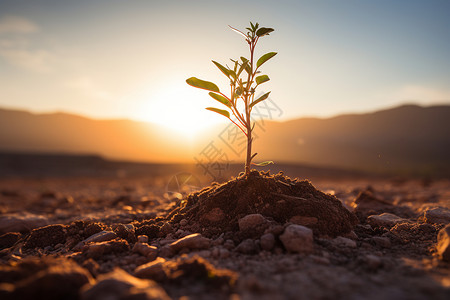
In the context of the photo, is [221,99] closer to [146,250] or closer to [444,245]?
[146,250]

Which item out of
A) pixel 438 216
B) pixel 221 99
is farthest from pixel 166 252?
pixel 438 216

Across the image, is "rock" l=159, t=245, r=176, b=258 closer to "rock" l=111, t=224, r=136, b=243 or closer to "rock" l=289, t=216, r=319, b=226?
"rock" l=111, t=224, r=136, b=243

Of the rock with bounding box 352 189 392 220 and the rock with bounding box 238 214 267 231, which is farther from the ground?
the rock with bounding box 238 214 267 231

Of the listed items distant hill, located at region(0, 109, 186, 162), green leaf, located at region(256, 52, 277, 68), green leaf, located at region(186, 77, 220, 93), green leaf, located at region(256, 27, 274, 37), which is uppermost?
distant hill, located at region(0, 109, 186, 162)

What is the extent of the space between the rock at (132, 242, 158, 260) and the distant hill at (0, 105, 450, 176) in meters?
16.7

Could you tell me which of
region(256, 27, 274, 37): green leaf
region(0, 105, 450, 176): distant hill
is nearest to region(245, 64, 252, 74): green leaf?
region(256, 27, 274, 37): green leaf

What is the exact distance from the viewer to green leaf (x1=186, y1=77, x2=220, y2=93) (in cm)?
280

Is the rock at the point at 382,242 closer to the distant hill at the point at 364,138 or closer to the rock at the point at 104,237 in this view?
the rock at the point at 104,237

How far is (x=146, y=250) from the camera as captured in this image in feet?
7.43

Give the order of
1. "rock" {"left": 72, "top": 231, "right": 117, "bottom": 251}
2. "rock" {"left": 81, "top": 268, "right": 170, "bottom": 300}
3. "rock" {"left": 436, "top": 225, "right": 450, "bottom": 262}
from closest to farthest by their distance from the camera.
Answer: "rock" {"left": 81, "top": 268, "right": 170, "bottom": 300} < "rock" {"left": 436, "top": 225, "right": 450, "bottom": 262} < "rock" {"left": 72, "top": 231, "right": 117, "bottom": 251}

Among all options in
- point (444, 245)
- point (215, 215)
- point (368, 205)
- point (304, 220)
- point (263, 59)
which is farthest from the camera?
point (368, 205)

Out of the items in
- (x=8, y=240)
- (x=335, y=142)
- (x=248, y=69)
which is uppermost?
(x=335, y=142)

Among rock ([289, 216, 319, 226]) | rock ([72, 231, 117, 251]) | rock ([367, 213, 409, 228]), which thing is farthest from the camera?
rock ([367, 213, 409, 228])

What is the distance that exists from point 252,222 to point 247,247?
31 cm
